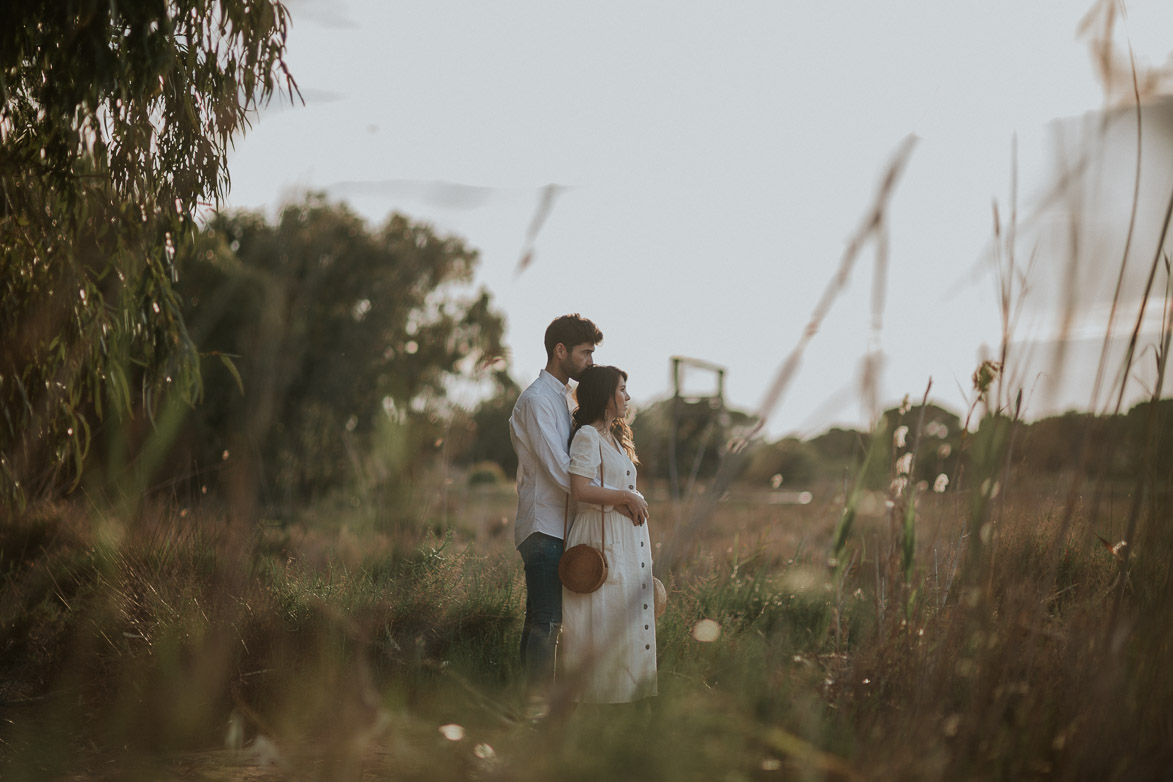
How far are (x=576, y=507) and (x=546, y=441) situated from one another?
0.36m

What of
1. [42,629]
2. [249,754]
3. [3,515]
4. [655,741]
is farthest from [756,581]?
[3,515]

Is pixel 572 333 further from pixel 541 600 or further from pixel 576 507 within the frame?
pixel 541 600

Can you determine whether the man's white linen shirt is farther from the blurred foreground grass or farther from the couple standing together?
the blurred foreground grass

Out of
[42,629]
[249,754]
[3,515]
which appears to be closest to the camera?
[249,754]

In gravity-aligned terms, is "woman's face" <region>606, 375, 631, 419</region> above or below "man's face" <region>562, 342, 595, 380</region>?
below

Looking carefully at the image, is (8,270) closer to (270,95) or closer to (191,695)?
(270,95)

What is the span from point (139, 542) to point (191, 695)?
61.6 inches

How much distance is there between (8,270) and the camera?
173 inches

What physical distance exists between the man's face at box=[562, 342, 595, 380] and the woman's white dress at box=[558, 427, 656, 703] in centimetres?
31

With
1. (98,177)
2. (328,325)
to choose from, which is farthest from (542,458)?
(328,325)

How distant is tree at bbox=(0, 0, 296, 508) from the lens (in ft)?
13.2

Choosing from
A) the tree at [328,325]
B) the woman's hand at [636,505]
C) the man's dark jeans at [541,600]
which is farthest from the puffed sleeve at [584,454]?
the tree at [328,325]

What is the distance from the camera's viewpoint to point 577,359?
14.1 feet

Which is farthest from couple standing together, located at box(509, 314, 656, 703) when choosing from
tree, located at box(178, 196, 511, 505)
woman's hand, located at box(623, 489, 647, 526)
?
tree, located at box(178, 196, 511, 505)
